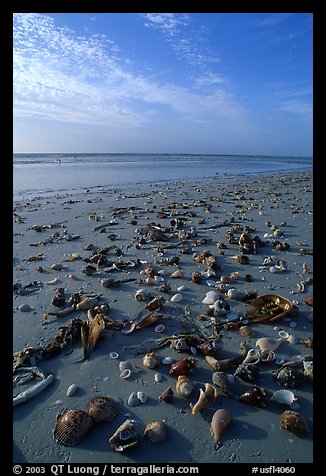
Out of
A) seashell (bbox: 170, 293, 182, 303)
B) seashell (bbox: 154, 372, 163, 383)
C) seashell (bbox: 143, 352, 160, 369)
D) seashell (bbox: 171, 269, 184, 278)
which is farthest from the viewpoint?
seashell (bbox: 171, 269, 184, 278)

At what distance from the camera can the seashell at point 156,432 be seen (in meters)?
2.20

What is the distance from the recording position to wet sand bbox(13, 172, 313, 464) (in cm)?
217

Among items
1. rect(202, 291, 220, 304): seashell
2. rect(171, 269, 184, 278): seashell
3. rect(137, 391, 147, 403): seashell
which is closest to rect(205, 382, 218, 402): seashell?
rect(137, 391, 147, 403): seashell

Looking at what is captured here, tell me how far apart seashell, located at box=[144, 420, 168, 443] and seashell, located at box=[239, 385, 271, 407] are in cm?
70

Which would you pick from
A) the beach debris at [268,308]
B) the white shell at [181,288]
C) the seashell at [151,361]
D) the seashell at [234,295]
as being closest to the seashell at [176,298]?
the white shell at [181,288]

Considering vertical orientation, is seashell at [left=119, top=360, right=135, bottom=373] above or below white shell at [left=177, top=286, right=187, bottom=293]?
below

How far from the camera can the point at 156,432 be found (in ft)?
7.26

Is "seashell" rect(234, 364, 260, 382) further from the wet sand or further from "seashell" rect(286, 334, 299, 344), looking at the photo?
→ "seashell" rect(286, 334, 299, 344)

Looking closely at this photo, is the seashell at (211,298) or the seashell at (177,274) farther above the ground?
the seashell at (177,274)

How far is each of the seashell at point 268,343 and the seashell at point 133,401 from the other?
1.37 m

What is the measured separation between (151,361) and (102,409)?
0.65 metres

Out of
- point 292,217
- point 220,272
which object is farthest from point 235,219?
point 220,272

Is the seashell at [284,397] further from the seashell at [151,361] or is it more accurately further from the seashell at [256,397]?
the seashell at [151,361]
